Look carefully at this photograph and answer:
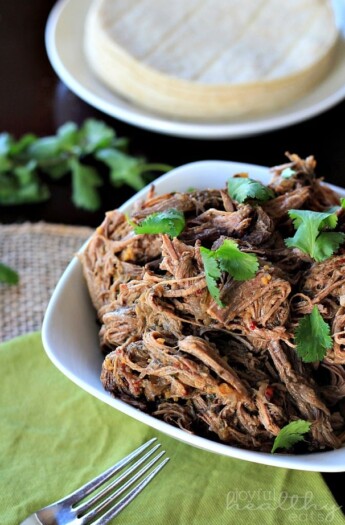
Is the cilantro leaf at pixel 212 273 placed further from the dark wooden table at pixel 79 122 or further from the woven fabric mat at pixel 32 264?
the dark wooden table at pixel 79 122

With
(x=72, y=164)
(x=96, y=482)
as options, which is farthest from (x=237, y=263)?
(x=72, y=164)

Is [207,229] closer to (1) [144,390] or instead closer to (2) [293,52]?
(1) [144,390]

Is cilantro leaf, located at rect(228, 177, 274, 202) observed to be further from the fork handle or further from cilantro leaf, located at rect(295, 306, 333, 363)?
the fork handle

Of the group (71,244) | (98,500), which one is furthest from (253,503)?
(71,244)

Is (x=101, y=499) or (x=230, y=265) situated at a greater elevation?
(x=230, y=265)

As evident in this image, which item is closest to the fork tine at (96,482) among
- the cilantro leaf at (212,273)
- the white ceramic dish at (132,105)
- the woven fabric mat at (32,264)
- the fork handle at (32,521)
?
the fork handle at (32,521)

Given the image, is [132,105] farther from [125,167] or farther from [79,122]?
[125,167]

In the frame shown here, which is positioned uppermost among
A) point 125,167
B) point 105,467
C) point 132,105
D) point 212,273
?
point 212,273

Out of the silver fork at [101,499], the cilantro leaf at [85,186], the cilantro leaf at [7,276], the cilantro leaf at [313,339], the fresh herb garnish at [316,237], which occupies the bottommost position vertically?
the silver fork at [101,499]
